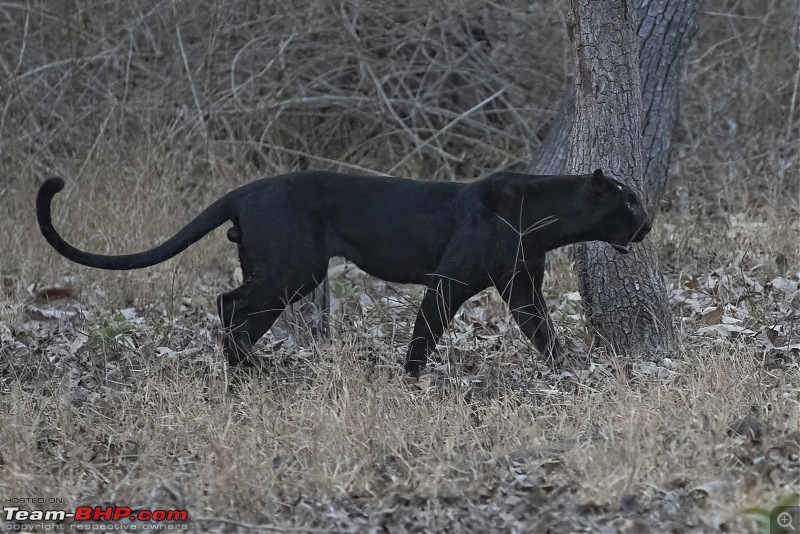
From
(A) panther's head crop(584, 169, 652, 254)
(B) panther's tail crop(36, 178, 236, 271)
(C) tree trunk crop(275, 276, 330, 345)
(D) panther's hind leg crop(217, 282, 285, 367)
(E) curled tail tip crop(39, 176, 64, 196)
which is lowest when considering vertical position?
(C) tree trunk crop(275, 276, 330, 345)

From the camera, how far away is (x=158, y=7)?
10.7 meters

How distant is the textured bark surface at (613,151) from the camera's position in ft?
19.8

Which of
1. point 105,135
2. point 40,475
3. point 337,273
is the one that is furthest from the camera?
point 105,135

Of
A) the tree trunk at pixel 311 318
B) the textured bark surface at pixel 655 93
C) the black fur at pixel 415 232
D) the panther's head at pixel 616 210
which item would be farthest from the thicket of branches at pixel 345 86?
the panther's head at pixel 616 210

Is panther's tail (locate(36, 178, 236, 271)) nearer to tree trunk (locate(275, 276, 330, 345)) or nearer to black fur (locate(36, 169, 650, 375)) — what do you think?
black fur (locate(36, 169, 650, 375))

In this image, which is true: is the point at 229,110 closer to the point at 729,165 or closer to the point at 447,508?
the point at 729,165

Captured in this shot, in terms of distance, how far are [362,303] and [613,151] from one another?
2239mm

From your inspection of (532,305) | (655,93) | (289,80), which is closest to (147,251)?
(532,305)

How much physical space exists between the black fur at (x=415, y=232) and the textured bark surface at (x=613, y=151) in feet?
1.34

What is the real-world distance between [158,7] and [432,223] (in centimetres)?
591

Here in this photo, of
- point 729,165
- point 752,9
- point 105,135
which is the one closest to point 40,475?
point 105,135

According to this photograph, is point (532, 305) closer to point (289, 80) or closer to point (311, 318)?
point (311, 318)

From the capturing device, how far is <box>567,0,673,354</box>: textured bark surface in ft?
19.8

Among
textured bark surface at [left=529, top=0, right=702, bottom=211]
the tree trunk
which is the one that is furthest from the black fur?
textured bark surface at [left=529, top=0, right=702, bottom=211]
